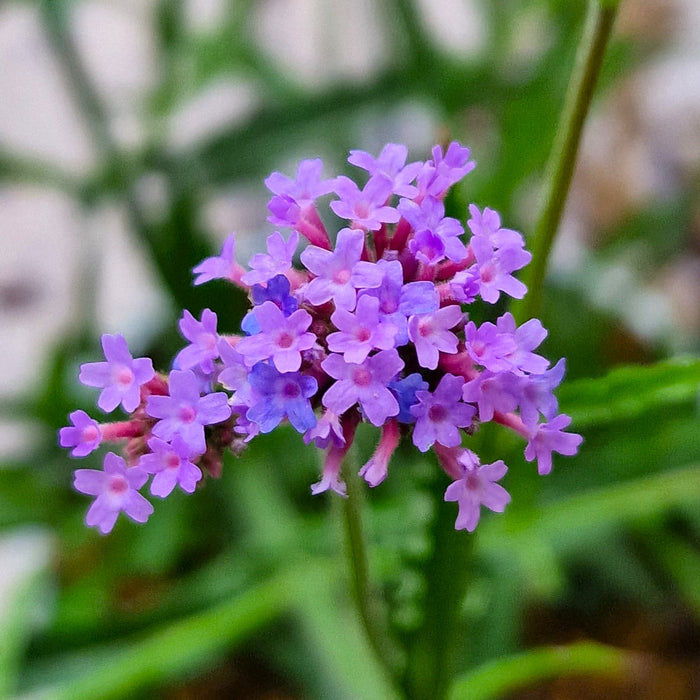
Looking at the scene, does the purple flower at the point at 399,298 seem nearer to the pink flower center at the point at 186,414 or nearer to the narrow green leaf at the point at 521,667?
the pink flower center at the point at 186,414

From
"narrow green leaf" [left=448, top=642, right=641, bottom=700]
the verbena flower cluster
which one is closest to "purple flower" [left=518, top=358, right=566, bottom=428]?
the verbena flower cluster

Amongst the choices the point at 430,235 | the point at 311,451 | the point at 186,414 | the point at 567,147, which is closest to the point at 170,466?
the point at 186,414

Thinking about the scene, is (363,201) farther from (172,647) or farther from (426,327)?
(172,647)

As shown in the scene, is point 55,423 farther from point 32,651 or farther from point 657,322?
point 657,322

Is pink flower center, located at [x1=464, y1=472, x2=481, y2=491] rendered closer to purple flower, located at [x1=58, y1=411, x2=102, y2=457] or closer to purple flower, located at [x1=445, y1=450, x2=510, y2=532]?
purple flower, located at [x1=445, y1=450, x2=510, y2=532]

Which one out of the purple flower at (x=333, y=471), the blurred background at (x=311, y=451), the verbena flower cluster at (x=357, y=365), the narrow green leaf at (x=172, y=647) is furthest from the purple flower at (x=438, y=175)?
the narrow green leaf at (x=172, y=647)
